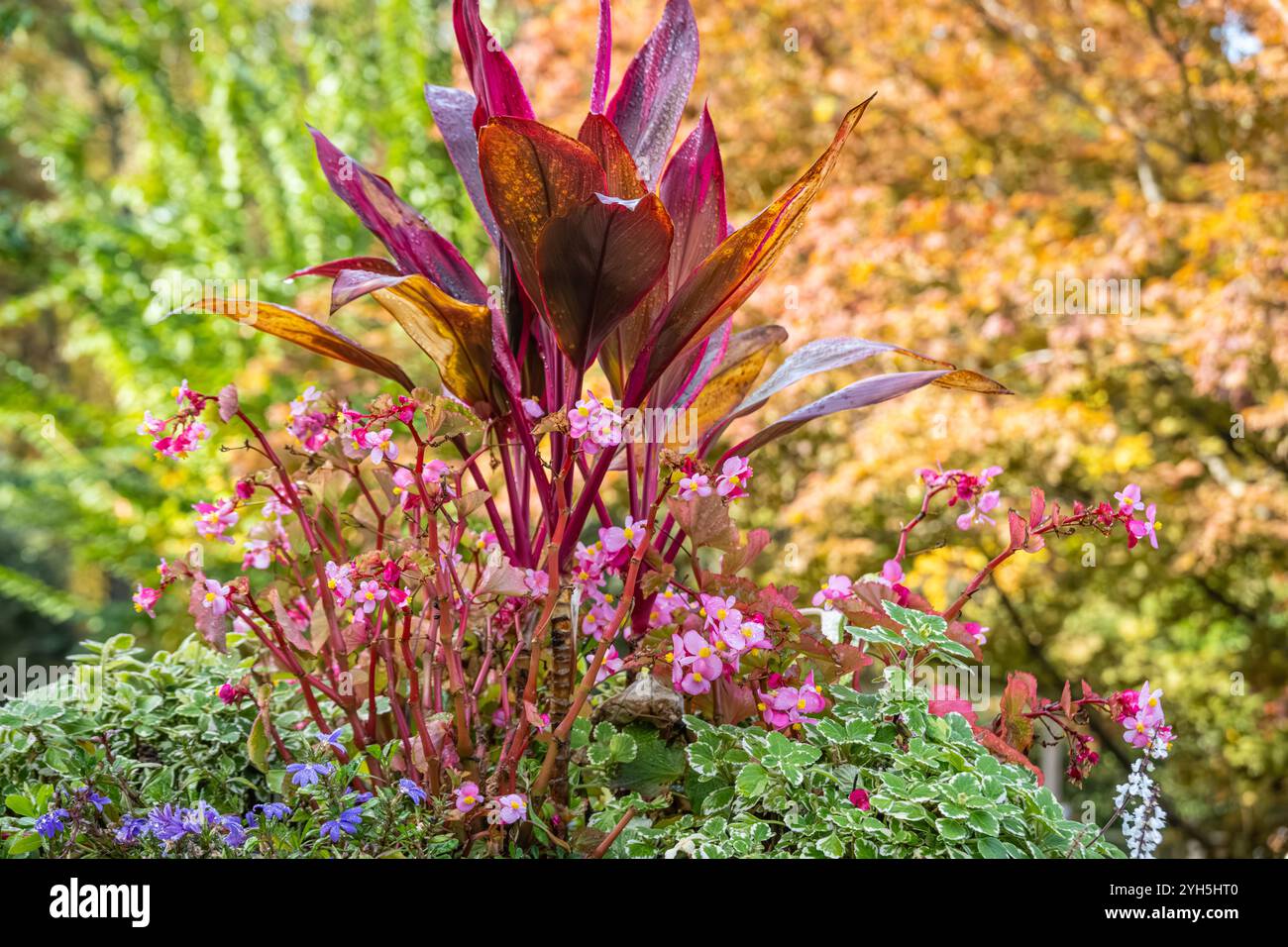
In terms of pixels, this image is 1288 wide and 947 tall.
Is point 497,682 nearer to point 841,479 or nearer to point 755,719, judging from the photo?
point 755,719

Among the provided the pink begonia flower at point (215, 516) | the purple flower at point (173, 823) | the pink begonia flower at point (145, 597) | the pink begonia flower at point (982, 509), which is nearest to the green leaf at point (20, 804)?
the purple flower at point (173, 823)

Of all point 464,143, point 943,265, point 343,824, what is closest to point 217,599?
point 343,824

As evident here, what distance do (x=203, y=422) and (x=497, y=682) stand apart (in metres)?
0.50

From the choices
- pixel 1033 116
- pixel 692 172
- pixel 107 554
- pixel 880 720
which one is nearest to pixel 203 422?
pixel 692 172

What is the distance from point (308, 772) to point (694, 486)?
504mm

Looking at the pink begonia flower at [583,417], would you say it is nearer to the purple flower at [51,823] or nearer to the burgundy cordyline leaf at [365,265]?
the burgundy cordyline leaf at [365,265]

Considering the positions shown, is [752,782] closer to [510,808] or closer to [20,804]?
[510,808]

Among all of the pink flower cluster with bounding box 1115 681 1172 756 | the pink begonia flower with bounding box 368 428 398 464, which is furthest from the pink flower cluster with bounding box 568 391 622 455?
the pink flower cluster with bounding box 1115 681 1172 756

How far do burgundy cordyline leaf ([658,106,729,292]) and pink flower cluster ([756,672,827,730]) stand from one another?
0.53 metres

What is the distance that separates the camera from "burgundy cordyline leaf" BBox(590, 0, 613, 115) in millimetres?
1300

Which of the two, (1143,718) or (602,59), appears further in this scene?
(602,59)

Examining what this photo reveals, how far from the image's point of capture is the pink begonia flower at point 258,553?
138 cm

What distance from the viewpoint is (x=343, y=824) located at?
3.43 feet

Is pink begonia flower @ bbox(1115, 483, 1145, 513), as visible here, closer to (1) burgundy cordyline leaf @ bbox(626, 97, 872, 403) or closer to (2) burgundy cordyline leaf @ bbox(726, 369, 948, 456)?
(2) burgundy cordyline leaf @ bbox(726, 369, 948, 456)
